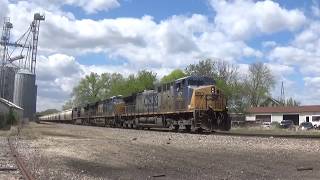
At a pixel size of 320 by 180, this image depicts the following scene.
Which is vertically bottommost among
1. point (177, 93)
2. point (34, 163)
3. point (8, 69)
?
point (34, 163)

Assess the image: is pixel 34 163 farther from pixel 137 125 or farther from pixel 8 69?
pixel 8 69

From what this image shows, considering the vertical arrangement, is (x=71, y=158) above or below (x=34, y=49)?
below

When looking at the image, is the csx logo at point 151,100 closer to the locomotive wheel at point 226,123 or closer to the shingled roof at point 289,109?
the locomotive wheel at point 226,123

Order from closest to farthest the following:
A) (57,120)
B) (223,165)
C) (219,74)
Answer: (223,165) → (219,74) → (57,120)

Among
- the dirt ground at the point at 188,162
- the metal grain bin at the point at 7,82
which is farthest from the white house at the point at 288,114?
the dirt ground at the point at 188,162

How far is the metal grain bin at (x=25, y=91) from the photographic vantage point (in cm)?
7700

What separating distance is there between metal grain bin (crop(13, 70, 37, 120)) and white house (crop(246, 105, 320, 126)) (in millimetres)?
40404

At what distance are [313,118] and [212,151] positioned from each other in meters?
75.8

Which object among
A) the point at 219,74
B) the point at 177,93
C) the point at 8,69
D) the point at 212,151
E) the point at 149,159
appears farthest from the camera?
the point at 219,74

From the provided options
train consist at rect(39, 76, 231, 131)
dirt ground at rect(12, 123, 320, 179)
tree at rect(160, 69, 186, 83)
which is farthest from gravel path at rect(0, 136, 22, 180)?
tree at rect(160, 69, 186, 83)

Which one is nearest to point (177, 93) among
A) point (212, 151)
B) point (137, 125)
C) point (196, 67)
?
point (137, 125)

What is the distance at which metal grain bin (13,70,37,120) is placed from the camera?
77000 mm

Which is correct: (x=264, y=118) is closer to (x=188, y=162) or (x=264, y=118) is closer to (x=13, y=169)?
(x=188, y=162)

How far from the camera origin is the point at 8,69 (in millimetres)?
84812
